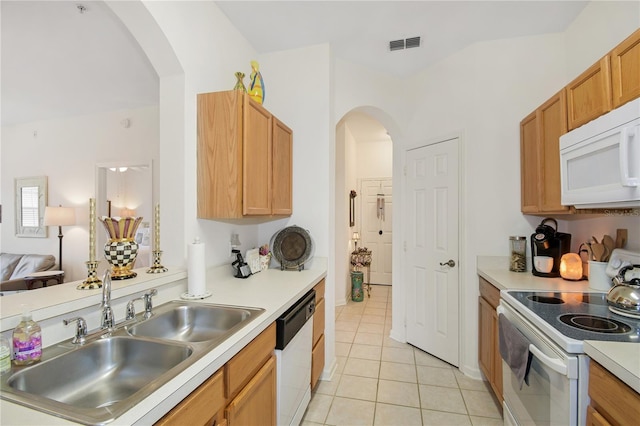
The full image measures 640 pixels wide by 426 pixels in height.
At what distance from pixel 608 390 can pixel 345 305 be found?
3.58 m

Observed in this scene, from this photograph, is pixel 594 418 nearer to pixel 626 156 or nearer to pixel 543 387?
pixel 543 387

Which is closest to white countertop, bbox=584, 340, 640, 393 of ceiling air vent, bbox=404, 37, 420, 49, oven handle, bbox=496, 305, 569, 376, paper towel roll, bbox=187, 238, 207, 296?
oven handle, bbox=496, 305, 569, 376

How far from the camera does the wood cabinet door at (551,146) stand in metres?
1.85

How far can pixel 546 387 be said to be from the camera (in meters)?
1.28

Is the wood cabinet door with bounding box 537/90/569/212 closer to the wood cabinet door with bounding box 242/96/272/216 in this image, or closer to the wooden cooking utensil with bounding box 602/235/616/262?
the wooden cooking utensil with bounding box 602/235/616/262

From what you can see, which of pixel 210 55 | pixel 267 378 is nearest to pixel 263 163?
pixel 210 55

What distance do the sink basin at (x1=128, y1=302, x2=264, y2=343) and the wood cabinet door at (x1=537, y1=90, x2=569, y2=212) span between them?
199cm

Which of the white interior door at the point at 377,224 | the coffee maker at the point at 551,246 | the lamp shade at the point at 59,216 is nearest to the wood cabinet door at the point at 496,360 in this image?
the coffee maker at the point at 551,246

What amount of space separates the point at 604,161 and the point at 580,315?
0.76 meters

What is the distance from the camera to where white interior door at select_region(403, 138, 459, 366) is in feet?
8.71

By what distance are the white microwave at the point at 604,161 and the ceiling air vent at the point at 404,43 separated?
1438mm

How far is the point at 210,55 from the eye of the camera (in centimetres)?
205

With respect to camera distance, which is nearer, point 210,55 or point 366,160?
point 210,55

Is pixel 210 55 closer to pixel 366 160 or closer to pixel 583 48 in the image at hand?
pixel 583 48
